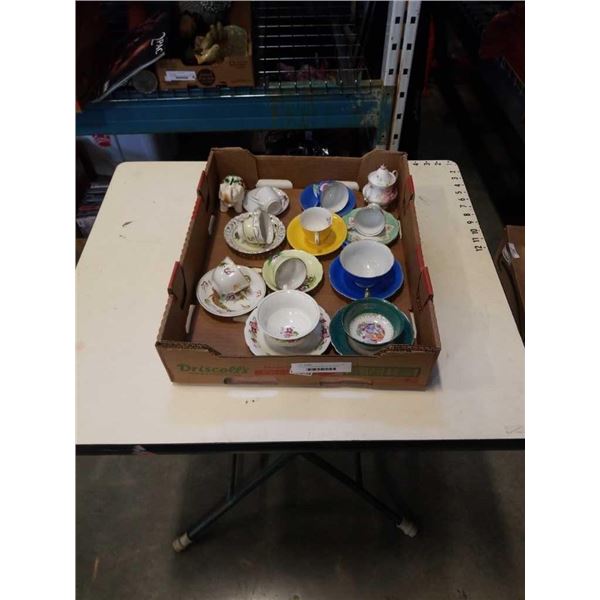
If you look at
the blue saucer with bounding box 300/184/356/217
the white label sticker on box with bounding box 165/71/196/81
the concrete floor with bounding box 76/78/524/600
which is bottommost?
the concrete floor with bounding box 76/78/524/600

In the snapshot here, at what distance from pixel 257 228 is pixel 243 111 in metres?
0.63

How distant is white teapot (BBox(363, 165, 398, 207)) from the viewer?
3.39 feet

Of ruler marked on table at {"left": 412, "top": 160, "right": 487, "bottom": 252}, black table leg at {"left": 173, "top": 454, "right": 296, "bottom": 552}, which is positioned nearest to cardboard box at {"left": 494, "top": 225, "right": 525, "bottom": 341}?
ruler marked on table at {"left": 412, "top": 160, "right": 487, "bottom": 252}

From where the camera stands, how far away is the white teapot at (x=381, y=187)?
1.03 meters

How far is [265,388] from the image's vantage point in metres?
0.77

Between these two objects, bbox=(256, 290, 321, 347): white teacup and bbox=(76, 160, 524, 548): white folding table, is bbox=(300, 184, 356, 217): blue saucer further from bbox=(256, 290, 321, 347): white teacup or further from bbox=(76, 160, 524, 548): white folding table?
bbox=(256, 290, 321, 347): white teacup

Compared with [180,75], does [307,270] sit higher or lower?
lower

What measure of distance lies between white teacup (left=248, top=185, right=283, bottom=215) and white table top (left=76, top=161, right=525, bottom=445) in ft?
0.61

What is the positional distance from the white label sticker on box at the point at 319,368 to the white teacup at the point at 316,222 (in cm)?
36

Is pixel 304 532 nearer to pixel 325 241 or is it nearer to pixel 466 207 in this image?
pixel 325 241

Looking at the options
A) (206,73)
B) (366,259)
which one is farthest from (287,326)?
(206,73)

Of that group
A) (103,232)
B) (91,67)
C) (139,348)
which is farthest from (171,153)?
(139,348)

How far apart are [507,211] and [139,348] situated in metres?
1.92

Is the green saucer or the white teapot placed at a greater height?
the white teapot
